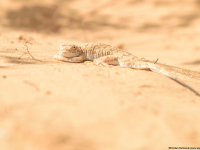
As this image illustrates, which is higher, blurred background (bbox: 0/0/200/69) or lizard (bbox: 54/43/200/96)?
blurred background (bbox: 0/0/200/69)

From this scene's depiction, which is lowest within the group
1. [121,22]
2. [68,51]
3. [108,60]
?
[108,60]

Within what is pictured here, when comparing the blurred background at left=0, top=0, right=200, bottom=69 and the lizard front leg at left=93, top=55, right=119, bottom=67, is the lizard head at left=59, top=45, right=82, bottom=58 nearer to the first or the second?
the lizard front leg at left=93, top=55, right=119, bottom=67

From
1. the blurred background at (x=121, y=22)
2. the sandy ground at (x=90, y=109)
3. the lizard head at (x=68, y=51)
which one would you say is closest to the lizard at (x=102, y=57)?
the lizard head at (x=68, y=51)

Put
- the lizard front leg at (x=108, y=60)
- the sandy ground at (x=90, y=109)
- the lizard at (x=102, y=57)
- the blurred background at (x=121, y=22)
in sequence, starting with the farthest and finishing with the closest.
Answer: the blurred background at (x=121, y=22)
the lizard front leg at (x=108, y=60)
the lizard at (x=102, y=57)
the sandy ground at (x=90, y=109)

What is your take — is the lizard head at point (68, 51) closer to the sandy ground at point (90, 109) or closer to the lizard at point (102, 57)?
the lizard at point (102, 57)

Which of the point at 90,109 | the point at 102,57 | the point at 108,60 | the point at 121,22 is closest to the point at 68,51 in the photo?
the point at 102,57

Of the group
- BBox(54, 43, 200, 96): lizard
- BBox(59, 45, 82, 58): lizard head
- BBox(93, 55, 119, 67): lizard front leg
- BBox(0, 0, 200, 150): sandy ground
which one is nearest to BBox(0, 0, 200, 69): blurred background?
BBox(54, 43, 200, 96): lizard

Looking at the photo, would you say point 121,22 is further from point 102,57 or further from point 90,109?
point 90,109

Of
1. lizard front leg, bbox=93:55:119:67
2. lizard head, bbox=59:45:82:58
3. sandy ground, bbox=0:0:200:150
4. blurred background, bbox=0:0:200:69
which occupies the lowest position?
sandy ground, bbox=0:0:200:150

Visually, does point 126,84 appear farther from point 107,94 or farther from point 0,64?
point 0,64
